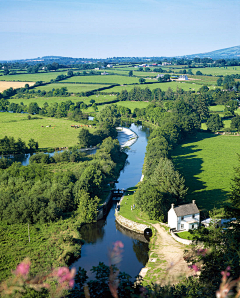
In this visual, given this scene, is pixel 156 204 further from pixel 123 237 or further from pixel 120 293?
pixel 120 293

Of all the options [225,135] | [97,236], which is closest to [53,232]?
[97,236]

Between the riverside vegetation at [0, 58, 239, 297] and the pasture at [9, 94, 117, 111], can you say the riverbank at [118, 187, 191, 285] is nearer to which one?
the riverside vegetation at [0, 58, 239, 297]

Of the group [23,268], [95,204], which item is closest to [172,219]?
[95,204]

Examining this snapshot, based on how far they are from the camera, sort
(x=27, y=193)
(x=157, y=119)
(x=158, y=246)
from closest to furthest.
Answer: (x=158, y=246)
(x=27, y=193)
(x=157, y=119)

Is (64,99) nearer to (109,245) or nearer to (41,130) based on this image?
(41,130)

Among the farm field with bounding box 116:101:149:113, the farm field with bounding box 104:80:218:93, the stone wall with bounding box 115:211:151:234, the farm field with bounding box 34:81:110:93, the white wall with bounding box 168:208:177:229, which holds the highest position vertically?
the farm field with bounding box 34:81:110:93

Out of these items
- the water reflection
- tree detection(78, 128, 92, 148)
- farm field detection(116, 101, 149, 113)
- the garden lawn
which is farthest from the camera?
farm field detection(116, 101, 149, 113)

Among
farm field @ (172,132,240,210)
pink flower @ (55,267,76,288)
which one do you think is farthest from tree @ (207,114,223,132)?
pink flower @ (55,267,76,288)

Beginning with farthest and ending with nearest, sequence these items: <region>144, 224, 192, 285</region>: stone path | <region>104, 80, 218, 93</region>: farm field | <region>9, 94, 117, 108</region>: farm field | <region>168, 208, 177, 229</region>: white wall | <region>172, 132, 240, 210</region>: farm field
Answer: <region>104, 80, 218, 93</region>: farm field
<region>9, 94, 117, 108</region>: farm field
<region>172, 132, 240, 210</region>: farm field
<region>168, 208, 177, 229</region>: white wall
<region>144, 224, 192, 285</region>: stone path
